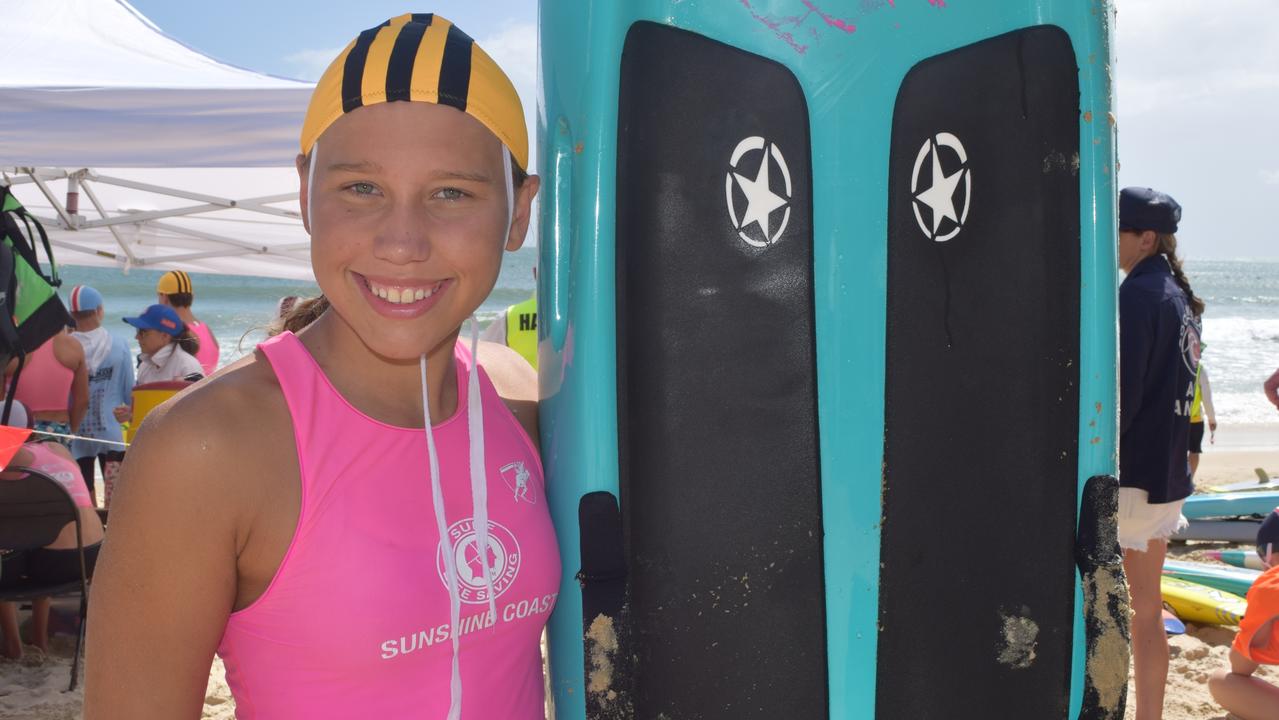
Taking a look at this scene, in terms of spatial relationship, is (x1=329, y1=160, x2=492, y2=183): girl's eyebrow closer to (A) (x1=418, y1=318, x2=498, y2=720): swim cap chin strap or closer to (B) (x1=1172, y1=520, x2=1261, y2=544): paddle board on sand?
(A) (x1=418, y1=318, x2=498, y2=720): swim cap chin strap

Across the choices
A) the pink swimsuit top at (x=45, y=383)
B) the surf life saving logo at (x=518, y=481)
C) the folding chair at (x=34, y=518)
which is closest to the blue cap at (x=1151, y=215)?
the surf life saving logo at (x=518, y=481)

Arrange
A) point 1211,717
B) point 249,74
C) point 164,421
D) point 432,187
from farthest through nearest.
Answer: point 249,74, point 1211,717, point 432,187, point 164,421

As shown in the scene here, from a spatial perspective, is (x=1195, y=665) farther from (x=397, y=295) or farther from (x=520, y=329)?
(x=397, y=295)

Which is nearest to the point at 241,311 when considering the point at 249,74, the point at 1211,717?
the point at 249,74

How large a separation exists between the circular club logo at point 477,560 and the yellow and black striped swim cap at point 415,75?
1.60ft

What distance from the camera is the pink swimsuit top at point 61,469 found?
4.16 meters

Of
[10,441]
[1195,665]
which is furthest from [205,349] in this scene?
[1195,665]

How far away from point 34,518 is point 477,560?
3675 millimetres

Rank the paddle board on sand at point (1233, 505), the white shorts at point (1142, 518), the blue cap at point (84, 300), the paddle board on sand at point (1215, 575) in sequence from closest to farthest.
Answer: the white shorts at point (1142, 518)
the paddle board on sand at point (1215, 575)
the blue cap at point (84, 300)
the paddle board on sand at point (1233, 505)

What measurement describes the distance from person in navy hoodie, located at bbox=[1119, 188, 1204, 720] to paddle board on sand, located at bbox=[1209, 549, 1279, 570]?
3.08 metres

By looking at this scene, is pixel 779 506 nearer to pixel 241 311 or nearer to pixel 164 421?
pixel 164 421

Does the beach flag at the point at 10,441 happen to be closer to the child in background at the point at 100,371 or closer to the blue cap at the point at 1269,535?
the child in background at the point at 100,371

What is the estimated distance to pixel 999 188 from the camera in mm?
1305

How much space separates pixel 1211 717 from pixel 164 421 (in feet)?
14.8
